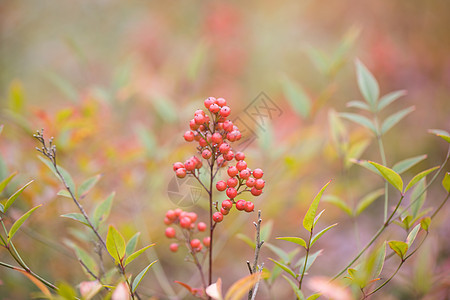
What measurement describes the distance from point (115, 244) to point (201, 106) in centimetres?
93

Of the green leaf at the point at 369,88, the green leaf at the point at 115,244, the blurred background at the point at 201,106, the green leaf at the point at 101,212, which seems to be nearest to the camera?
the green leaf at the point at 115,244

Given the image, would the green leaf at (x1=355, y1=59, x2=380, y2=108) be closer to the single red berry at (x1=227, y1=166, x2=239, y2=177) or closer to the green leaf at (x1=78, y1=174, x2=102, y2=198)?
the single red berry at (x1=227, y1=166, x2=239, y2=177)

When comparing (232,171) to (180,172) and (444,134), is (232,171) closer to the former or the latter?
(180,172)

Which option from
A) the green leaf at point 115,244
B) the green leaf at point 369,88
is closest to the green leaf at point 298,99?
the green leaf at point 369,88

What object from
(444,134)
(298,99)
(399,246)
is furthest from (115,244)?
(298,99)

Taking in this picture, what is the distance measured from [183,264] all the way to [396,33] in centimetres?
219

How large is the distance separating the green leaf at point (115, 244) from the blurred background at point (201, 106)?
14.0 inches

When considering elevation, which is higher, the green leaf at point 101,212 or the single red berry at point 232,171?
the single red berry at point 232,171

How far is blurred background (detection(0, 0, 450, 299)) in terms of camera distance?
1.18 metres

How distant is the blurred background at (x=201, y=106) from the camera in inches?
46.4

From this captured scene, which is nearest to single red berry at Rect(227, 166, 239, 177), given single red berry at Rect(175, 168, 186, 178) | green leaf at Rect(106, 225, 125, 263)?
single red berry at Rect(175, 168, 186, 178)

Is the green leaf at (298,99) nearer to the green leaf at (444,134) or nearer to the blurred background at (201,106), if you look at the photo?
the blurred background at (201,106)

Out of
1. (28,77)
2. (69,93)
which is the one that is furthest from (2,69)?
(69,93)

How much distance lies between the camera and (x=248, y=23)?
309 cm
